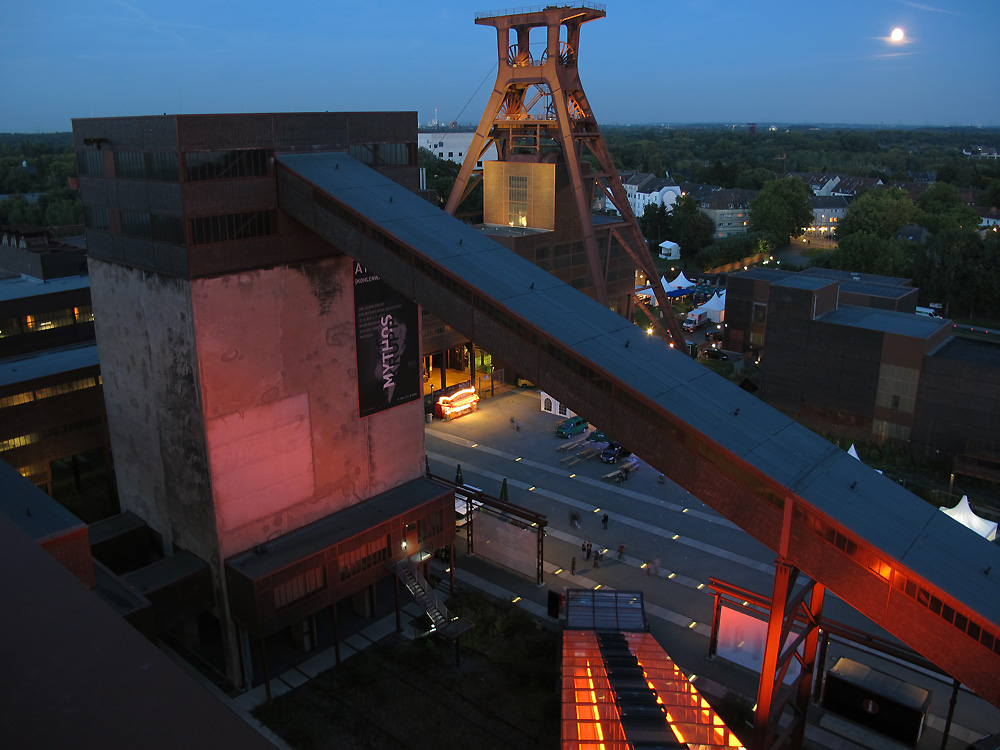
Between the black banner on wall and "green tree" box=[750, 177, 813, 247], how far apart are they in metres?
93.8

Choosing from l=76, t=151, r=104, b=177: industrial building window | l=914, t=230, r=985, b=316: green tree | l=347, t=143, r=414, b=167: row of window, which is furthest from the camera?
l=914, t=230, r=985, b=316: green tree

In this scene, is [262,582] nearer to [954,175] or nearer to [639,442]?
[639,442]

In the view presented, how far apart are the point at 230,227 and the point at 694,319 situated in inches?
2097

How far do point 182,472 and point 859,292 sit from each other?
5153 cm

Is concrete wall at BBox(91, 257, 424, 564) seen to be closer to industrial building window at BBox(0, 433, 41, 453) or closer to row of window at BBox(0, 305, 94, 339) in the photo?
industrial building window at BBox(0, 433, 41, 453)

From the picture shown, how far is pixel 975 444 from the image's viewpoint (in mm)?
40094

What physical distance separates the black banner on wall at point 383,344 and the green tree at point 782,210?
9383 centimetres

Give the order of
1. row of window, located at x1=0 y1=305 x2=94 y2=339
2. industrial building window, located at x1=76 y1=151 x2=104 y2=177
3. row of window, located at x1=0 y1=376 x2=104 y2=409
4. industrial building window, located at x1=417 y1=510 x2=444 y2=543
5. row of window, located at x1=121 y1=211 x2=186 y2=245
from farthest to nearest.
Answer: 1. row of window, located at x1=0 y1=305 x2=94 y2=339
2. row of window, located at x1=0 y1=376 x2=104 y2=409
3. industrial building window, located at x1=417 y1=510 x2=444 y2=543
4. industrial building window, located at x1=76 y1=151 x2=104 y2=177
5. row of window, located at x1=121 y1=211 x2=186 y2=245

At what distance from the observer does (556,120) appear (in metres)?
51.2

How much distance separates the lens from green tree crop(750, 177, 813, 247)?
4328 inches

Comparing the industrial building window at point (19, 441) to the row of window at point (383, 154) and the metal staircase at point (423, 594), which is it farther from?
the row of window at point (383, 154)

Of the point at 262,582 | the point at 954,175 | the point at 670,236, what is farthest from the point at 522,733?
the point at 954,175

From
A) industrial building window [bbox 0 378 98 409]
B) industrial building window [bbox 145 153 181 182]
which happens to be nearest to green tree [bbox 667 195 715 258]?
industrial building window [bbox 0 378 98 409]

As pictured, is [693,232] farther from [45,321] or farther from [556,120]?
[45,321]
